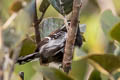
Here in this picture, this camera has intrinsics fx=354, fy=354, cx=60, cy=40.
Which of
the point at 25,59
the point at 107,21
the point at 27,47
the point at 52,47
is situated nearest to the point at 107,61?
the point at 107,21

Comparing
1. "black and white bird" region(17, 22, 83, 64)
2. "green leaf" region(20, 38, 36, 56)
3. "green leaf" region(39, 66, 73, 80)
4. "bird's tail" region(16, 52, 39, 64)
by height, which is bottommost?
"black and white bird" region(17, 22, 83, 64)

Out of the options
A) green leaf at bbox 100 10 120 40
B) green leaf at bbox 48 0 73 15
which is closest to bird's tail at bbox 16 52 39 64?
green leaf at bbox 48 0 73 15

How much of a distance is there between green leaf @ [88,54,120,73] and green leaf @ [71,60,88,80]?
0.02m

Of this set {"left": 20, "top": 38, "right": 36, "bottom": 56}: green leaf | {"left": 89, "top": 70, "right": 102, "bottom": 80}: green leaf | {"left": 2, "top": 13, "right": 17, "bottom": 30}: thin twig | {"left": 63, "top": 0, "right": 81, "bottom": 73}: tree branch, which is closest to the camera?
{"left": 2, "top": 13, "right": 17, "bottom": 30}: thin twig

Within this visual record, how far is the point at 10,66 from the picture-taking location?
71 cm

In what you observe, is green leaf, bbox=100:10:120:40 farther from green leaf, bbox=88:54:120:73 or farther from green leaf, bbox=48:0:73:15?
green leaf, bbox=48:0:73:15

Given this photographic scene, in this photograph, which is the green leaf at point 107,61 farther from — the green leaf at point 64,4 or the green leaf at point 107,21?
the green leaf at point 64,4

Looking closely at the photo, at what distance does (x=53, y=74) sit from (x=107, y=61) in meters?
0.12

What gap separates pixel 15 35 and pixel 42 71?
10cm

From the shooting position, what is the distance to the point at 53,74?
77 cm

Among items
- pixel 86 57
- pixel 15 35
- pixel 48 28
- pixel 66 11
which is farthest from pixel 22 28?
pixel 48 28

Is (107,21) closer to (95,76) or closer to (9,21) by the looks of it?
(95,76)

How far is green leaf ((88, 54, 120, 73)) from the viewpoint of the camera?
72cm

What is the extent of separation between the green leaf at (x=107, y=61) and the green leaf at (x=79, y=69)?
25 millimetres
